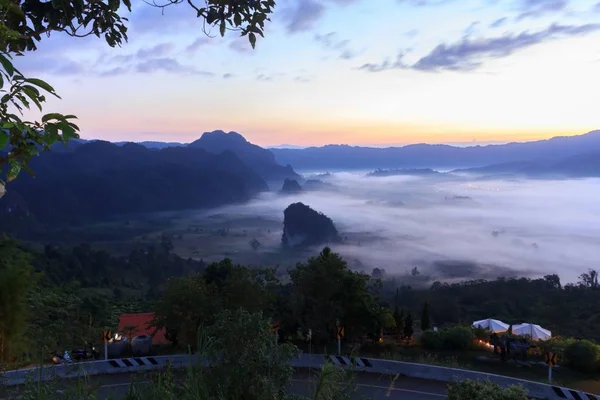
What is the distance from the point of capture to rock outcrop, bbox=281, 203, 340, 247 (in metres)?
153

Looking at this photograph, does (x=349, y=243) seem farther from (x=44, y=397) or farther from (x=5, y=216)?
(x=44, y=397)

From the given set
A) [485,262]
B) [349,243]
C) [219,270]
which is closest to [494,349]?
[219,270]

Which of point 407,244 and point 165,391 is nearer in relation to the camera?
point 165,391

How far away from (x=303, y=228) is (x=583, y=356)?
458ft

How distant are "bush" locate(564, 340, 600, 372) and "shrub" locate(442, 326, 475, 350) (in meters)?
3.07

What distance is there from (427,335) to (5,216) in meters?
155

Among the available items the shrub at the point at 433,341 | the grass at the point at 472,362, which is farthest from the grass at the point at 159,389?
the shrub at the point at 433,341

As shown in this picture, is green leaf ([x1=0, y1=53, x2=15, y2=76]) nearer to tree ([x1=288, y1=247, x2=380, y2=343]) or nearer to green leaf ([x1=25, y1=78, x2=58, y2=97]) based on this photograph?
green leaf ([x1=25, y1=78, x2=58, y2=97])

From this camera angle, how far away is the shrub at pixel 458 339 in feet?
54.1

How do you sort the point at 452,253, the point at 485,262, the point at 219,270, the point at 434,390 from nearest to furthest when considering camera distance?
the point at 434,390
the point at 219,270
the point at 485,262
the point at 452,253

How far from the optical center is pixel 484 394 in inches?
321

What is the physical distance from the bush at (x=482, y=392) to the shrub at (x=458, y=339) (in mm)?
8151

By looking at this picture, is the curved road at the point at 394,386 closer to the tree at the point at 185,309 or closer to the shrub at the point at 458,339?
the tree at the point at 185,309

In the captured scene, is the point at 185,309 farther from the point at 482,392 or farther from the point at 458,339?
the point at 482,392
